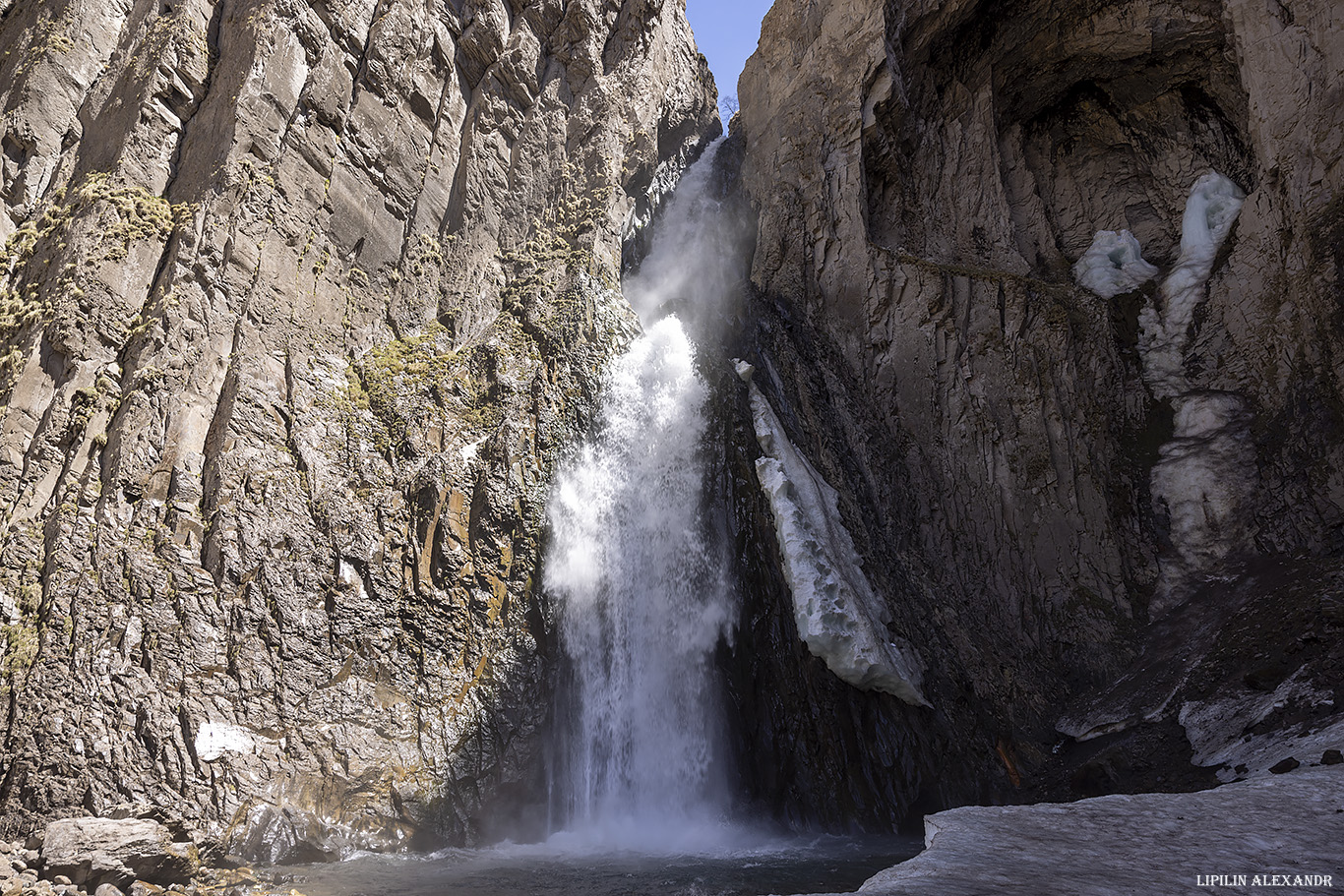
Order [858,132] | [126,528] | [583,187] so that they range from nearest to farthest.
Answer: [126,528] → [583,187] → [858,132]

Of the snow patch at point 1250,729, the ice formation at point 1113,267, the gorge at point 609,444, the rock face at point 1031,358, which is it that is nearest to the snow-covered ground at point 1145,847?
the gorge at point 609,444

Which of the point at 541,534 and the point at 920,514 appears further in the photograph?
the point at 920,514

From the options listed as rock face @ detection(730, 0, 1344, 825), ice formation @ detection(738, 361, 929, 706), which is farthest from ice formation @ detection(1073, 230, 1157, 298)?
ice formation @ detection(738, 361, 929, 706)

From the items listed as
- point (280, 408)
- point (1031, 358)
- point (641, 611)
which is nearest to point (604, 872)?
point (641, 611)

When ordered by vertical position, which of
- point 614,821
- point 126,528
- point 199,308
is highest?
point 199,308

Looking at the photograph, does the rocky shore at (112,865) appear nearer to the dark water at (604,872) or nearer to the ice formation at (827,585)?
the dark water at (604,872)

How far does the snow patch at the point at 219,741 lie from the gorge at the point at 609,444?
0.14m

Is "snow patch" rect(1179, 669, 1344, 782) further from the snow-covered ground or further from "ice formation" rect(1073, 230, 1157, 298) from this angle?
"ice formation" rect(1073, 230, 1157, 298)

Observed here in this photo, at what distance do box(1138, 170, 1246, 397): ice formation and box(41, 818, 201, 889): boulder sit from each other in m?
19.3

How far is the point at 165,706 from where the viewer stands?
29.4ft

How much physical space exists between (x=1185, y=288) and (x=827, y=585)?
12.5 metres

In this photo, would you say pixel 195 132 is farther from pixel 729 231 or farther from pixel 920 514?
pixel 920 514

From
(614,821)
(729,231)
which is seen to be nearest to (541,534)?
(614,821)

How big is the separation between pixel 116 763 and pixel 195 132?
988cm
